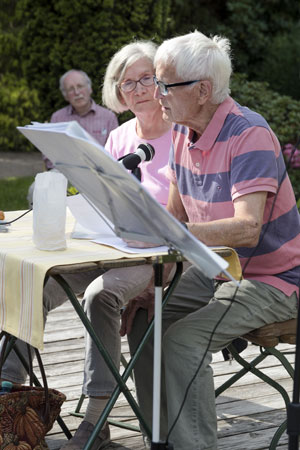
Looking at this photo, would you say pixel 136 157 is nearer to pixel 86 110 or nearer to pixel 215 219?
pixel 215 219

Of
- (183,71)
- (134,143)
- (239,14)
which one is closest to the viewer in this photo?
(183,71)

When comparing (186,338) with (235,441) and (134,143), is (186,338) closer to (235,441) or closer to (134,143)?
(235,441)

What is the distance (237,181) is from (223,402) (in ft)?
4.02

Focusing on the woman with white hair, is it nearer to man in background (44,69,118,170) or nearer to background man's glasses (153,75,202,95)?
background man's glasses (153,75,202,95)

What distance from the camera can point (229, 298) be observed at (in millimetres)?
2723

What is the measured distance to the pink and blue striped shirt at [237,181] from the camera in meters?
2.71

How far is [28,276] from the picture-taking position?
2.40m

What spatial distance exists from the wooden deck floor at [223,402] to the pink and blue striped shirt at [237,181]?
71 cm

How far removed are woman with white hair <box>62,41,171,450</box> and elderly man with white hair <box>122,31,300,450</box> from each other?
117 mm

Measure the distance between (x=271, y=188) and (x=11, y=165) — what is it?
28.1 ft

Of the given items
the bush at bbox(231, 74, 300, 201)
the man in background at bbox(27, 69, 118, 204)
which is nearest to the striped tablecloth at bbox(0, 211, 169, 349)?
the man in background at bbox(27, 69, 118, 204)

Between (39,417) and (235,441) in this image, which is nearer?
(39,417)

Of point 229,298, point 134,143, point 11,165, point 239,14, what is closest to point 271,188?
point 229,298

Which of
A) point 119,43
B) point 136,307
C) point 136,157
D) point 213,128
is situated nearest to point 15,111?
point 119,43
